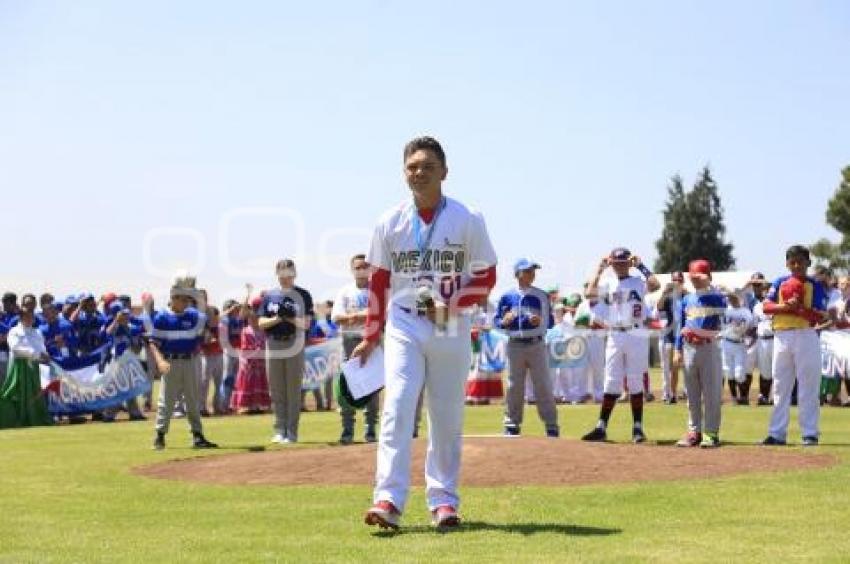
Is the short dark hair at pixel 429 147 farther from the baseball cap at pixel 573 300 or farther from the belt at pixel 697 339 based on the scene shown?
the baseball cap at pixel 573 300

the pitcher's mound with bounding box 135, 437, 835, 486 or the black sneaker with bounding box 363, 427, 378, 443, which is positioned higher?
the pitcher's mound with bounding box 135, 437, 835, 486

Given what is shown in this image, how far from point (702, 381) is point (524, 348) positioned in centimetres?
244

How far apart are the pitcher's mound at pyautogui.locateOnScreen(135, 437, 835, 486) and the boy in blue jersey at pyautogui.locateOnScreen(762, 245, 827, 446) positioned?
1942mm

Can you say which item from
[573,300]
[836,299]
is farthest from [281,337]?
[573,300]

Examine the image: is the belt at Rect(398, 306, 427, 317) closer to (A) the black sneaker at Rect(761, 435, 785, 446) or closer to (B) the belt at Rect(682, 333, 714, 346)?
(B) the belt at Rect(682, 333, 714, 346)

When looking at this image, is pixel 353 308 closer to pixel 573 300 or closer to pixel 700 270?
pixel 700 270

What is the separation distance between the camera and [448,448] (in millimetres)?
8078

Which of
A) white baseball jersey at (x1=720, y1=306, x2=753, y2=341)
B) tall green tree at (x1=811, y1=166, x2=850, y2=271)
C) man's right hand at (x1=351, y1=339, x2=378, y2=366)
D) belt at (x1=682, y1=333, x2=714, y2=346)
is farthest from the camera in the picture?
tall green tree at (x1=811, y1=166, x2=850, y2=271)

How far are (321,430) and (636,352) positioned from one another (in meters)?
5.49

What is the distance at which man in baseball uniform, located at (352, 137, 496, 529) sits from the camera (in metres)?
7.85

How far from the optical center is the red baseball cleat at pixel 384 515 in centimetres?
760

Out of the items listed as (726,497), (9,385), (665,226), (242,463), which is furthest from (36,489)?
(665,226)

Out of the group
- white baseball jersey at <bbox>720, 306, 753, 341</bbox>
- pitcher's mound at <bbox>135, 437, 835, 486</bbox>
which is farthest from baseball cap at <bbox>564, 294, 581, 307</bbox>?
pitcher's mound at <bbox>135, 437, 835, 486</bbox>

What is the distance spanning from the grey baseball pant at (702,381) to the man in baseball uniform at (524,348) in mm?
1821
